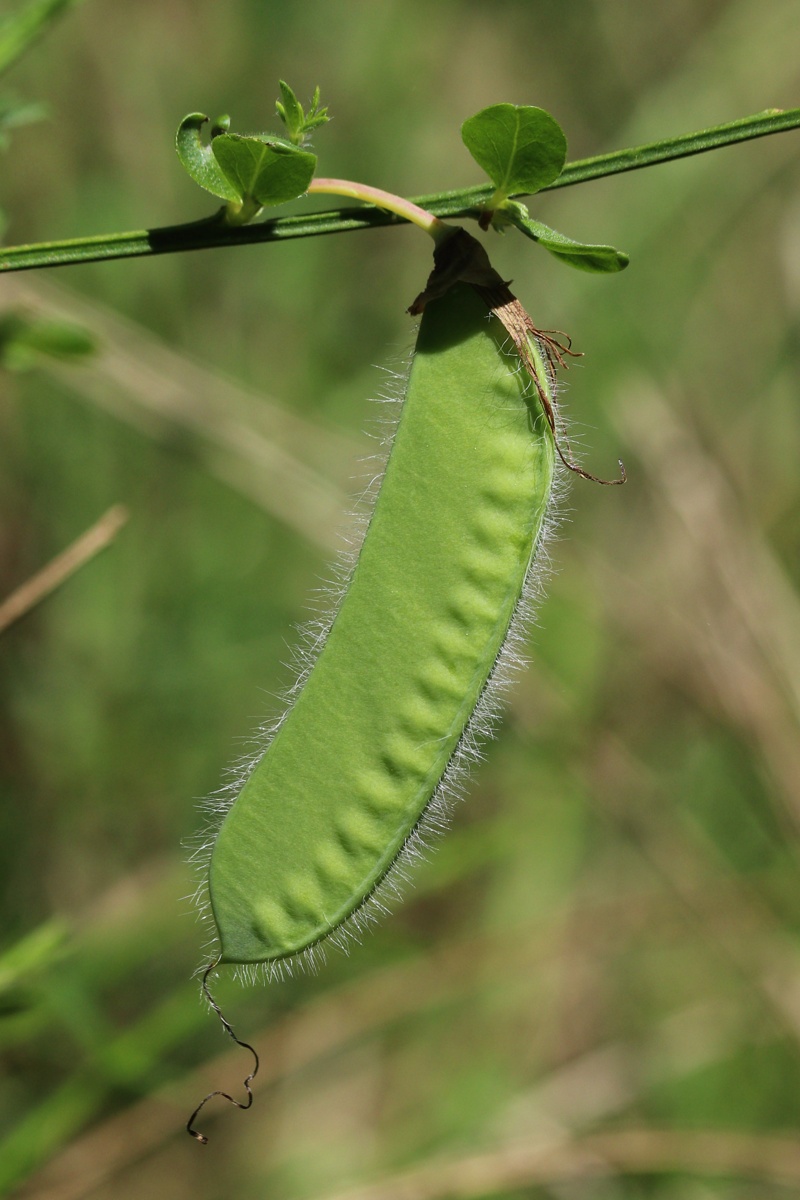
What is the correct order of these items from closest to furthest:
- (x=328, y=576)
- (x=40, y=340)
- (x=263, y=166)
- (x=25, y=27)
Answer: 1. (x=263, y=166)
2. (x=25, y=27)
3. (x=40, y=340)
4. (x=328, y=576)

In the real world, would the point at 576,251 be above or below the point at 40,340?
below

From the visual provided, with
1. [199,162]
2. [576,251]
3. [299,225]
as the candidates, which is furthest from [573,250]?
[199,162]

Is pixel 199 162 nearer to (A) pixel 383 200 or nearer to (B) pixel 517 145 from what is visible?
(A) pixel 383 200

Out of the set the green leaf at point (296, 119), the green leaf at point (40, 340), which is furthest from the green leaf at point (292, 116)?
the green leaf at point (40, 340)

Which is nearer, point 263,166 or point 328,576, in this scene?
point 263,166

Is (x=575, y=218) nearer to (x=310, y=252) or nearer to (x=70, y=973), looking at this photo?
(x=310, y=252)

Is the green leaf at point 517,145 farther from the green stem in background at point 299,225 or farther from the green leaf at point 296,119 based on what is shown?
the green leaf at point 296,119

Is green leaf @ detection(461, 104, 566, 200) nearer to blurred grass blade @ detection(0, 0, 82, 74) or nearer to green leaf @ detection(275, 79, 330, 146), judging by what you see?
green leaf @ detection(275, 79, 330, 146)
